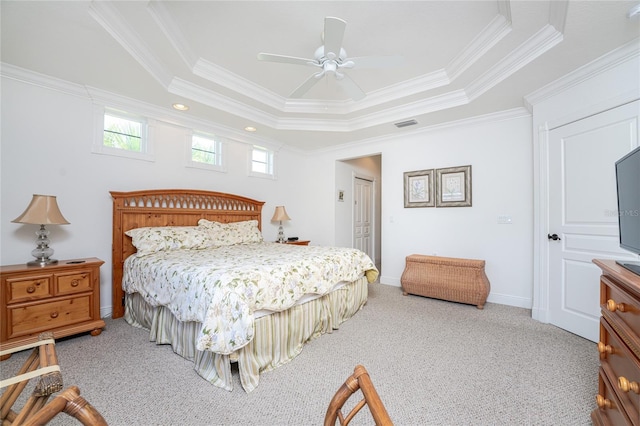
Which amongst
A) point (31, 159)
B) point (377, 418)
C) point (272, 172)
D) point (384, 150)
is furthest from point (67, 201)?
point (384, 150)

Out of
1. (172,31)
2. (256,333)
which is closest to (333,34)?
(172,31)

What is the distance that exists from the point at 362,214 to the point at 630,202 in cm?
504

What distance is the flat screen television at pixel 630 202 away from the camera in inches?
49.4

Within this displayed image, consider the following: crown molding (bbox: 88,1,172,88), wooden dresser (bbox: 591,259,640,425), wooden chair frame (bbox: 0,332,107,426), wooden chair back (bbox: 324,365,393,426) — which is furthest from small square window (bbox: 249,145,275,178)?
wooden dresser (bbox: 591,259,640,425)

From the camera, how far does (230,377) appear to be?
1.88 m

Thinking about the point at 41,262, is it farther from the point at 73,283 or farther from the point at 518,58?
the point at 518,58

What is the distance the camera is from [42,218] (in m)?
2.45

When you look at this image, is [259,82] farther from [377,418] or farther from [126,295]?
[377,418]

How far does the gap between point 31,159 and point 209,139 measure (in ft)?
6.69

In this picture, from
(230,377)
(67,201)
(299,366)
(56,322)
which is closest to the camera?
(230,377)

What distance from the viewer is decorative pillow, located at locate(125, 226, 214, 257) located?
3.00 meters

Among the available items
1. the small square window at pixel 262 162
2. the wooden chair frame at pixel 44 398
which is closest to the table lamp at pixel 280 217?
the small square window at pixel 262 162

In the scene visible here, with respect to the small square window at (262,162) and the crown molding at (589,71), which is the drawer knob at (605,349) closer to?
the crown molding at (589,71)

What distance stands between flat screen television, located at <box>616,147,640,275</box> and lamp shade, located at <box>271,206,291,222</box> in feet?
13.3
